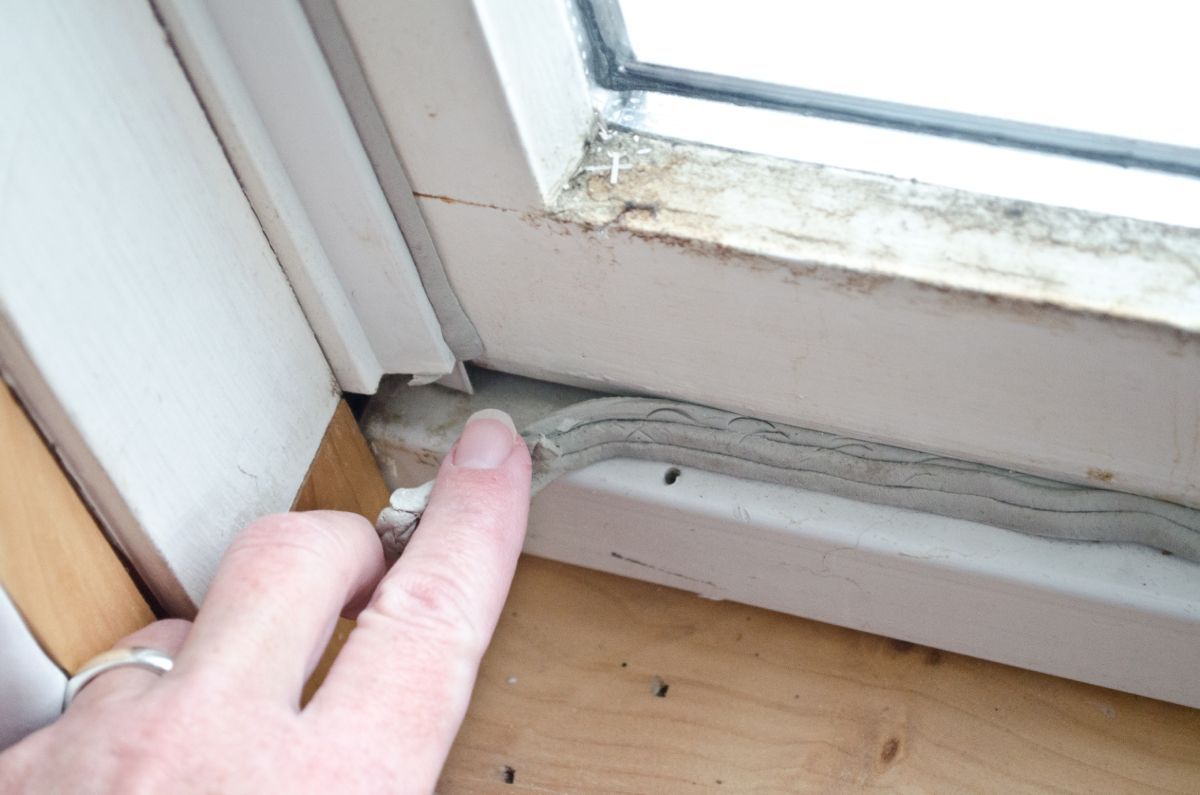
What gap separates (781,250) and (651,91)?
11cm

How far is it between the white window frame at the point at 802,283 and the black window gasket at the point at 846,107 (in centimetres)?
2

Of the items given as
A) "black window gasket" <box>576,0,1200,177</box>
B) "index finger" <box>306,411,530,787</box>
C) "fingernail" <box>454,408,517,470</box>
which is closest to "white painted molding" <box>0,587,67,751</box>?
"index finger" <box>306,411,530,787</box>

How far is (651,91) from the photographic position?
1.78 ft

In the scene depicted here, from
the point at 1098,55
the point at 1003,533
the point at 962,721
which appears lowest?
the point at 962,721

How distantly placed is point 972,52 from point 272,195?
32 centimetres

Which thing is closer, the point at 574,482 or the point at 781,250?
the point at 781,250

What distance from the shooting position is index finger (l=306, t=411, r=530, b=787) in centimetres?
47

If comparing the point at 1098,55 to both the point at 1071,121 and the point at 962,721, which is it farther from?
the point at 962,721

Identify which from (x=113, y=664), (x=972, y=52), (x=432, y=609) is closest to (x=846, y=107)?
(x=972, y=52)

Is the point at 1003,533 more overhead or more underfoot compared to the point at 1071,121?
more underfoot

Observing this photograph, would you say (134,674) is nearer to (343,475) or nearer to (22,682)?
(22,682)

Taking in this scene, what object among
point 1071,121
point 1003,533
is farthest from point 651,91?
point 1003,533

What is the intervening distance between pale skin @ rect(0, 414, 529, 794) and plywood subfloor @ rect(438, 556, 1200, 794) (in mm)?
146

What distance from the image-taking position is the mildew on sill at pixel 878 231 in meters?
0.46
